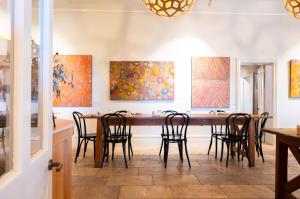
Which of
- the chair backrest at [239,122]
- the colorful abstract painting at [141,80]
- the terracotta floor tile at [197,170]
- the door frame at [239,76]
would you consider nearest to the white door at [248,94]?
the door frame at [239,76]

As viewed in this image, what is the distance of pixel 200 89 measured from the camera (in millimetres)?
5945

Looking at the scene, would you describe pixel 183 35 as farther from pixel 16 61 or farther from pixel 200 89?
pixel 16 61

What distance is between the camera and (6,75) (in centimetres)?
75

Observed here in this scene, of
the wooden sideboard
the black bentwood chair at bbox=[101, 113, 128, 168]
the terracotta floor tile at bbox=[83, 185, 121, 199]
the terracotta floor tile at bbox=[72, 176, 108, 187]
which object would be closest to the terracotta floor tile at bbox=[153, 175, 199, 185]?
the terracotta floor tile at bbox=[83, 185, 121, 199]

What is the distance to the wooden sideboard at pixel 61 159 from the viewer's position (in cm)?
154

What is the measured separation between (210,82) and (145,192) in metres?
3.60

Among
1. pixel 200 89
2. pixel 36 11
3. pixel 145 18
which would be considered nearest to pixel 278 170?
pixel 36 11

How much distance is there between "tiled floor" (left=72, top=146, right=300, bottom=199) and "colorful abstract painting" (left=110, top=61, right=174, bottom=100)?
5.61 feet

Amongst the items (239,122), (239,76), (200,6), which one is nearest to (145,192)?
(239,122)

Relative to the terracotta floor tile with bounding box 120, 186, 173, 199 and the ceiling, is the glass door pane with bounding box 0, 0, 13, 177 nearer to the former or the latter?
the terracotta floor tile with bounding box 120, 186, 173, 199

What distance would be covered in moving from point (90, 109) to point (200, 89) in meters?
2.59

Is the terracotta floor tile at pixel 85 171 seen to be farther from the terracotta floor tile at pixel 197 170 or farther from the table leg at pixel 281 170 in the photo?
the table leg at pixel 281 170

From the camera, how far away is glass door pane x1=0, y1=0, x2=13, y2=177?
2.46 ft

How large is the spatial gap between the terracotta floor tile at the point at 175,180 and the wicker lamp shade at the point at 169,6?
7.53ft
